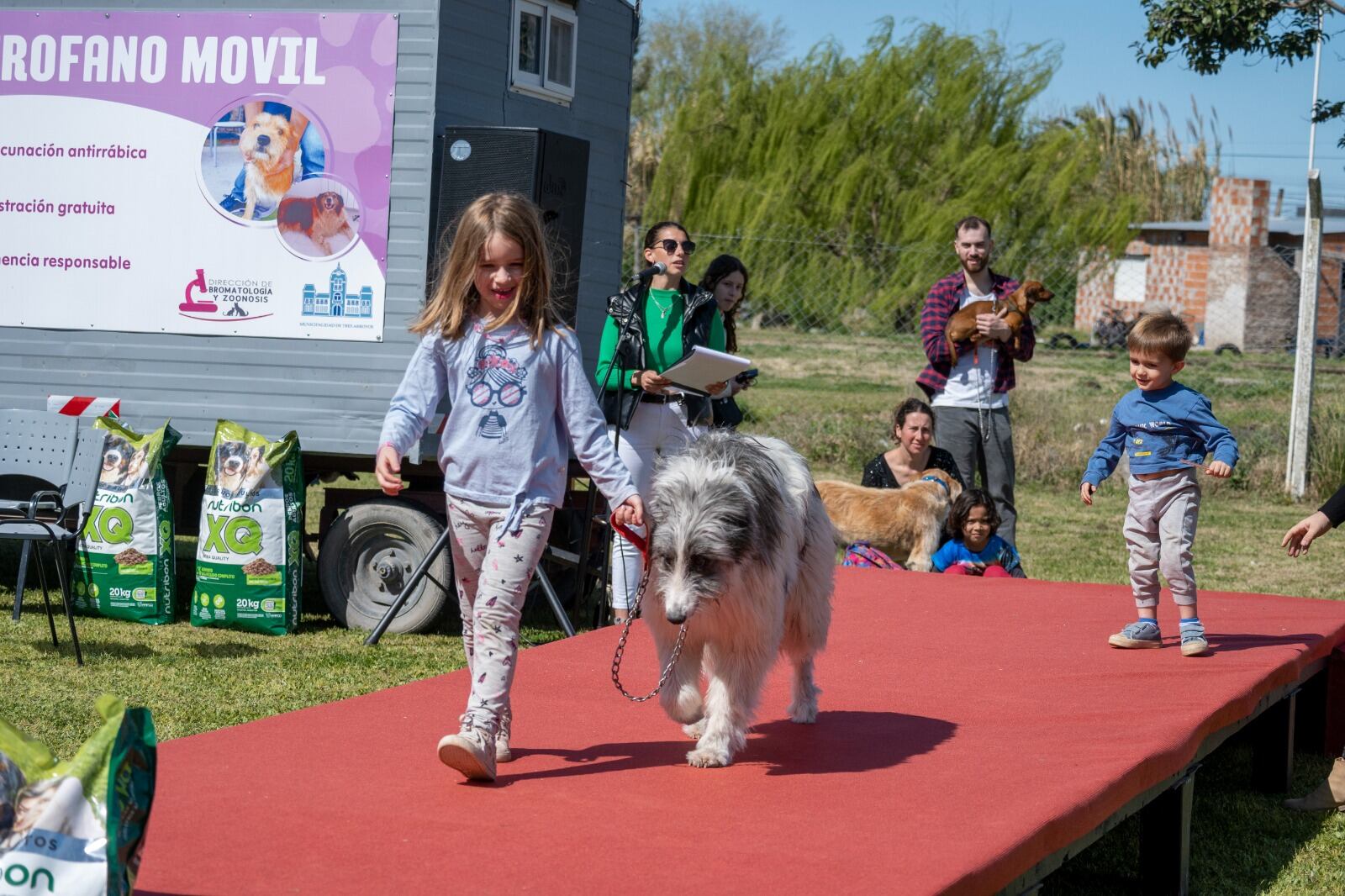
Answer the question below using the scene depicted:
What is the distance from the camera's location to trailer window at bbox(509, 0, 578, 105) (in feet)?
26.0

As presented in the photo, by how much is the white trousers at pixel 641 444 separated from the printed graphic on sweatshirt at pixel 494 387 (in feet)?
8.57

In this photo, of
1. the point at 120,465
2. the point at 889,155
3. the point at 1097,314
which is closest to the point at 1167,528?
the point at 120,465

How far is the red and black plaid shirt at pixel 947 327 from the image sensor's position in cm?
779

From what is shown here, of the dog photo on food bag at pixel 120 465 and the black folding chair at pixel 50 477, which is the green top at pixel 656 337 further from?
the dog photo on food bag at pixel 120 465

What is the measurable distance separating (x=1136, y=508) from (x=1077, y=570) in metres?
4.80

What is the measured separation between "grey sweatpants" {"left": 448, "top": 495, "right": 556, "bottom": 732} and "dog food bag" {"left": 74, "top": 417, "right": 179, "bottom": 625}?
3929 millimetres

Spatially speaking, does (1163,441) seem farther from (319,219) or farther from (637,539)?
(319,219)

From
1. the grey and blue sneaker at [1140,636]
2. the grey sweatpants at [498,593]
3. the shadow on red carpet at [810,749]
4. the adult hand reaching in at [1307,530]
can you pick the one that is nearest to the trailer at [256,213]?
the grey and blue sneaker at [1140,636]

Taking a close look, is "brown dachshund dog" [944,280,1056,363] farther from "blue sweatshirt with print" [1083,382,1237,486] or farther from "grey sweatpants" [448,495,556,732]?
"grey sweatpants" [448,495,556,732]

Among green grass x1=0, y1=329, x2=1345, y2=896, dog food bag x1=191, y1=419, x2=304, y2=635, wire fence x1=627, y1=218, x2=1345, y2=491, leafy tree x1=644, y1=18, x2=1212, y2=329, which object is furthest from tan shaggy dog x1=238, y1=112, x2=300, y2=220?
leafy tree x1=644, y1=18, x2=1212, y2=329

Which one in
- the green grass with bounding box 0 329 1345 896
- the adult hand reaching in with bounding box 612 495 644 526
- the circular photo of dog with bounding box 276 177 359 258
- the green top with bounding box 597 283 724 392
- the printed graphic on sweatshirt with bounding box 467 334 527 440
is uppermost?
the circular photo of dog with bounding box 276 177 359 258

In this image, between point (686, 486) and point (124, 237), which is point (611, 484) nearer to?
point (686, 486)

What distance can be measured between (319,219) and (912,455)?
3458mm

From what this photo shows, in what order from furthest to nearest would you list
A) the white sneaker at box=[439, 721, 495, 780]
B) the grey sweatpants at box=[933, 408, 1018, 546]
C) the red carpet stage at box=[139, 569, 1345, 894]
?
the grey sweatpants at box=[933, 408, 1018, 546] → the white sneaker at box=[439, 721, 495, 780] → the red carpet stage at box=[139, 569, 1345, 894]
